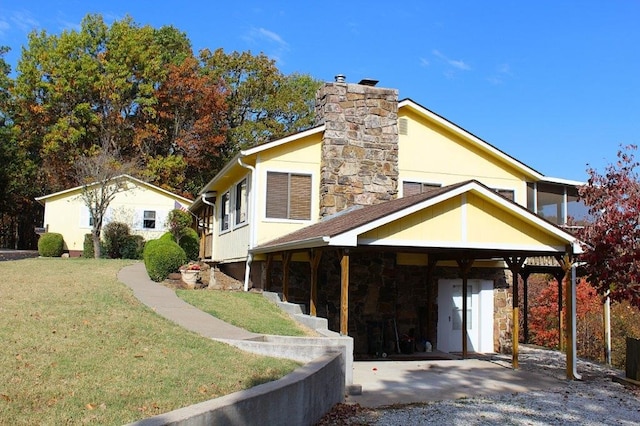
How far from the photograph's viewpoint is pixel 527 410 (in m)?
8.70

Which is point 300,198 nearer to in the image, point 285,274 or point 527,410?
point 285,274

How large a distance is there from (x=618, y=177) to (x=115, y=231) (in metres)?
23.8

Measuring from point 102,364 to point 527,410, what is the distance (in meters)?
5.88

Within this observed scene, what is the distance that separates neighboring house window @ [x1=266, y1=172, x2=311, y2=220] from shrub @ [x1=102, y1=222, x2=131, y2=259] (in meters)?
15.8

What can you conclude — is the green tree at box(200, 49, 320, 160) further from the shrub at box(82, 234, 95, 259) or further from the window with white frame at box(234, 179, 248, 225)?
the window with white frame at box(234, 179, 248, 225)

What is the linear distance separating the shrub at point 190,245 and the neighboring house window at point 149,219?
474 cm

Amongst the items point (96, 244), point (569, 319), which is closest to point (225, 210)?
point (96, 244)

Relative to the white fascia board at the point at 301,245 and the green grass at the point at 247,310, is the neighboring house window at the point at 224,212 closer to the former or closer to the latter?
the green grass at the point at 247,310

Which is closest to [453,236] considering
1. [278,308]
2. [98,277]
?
[278,308]

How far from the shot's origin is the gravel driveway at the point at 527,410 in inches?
311

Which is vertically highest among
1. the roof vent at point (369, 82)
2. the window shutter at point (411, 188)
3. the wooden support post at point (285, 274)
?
the roof vent at point (369, 82)

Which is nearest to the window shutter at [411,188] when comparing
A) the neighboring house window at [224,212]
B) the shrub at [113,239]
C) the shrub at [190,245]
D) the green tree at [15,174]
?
the neighboring house window at [224,212]

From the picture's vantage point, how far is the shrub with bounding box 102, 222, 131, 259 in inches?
1141

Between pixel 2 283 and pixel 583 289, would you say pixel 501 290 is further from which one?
pixel 2 283
